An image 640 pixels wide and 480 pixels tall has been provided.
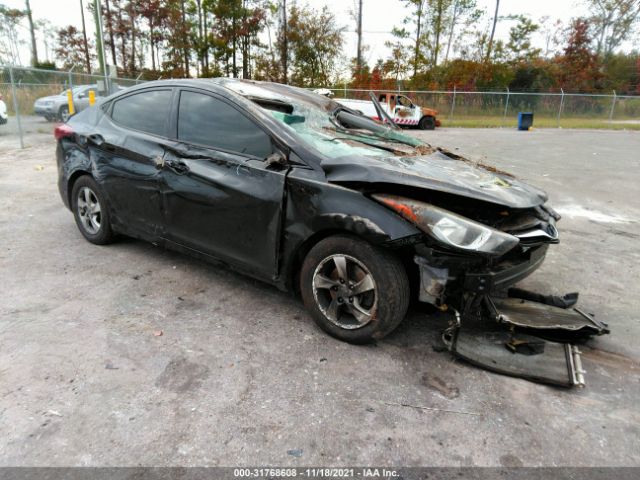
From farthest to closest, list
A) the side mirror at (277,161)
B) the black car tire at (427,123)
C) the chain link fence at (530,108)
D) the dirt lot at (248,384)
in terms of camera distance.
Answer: the chain link fence at (530,108), the black car tire at (427,123), the side mirror at (277,161), the dirt lot at (248,384)

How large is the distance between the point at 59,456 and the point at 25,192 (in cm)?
606

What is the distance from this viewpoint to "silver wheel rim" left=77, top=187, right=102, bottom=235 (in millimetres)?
4414

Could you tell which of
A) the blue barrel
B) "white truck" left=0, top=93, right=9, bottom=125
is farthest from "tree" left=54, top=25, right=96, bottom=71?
the blue barrel

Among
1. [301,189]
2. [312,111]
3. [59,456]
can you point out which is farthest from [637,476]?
[312,111]

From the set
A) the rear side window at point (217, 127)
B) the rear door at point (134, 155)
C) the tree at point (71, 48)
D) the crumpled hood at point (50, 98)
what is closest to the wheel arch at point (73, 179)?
the rear door at point (134, 155)

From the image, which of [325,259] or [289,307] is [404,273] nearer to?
[325,259]

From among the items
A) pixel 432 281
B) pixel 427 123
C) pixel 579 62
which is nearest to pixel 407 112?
pixel 427 123

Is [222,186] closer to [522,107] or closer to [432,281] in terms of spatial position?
[432,281]

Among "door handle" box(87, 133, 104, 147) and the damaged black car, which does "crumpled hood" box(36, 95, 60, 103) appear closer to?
"door handle" box(87, 133, 104, 147)

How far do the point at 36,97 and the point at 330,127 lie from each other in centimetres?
1352

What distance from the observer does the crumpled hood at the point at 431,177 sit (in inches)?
107

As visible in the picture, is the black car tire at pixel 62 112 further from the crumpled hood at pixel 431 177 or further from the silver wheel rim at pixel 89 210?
the crumpled hood at pixel 431 177

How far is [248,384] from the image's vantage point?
8.36 ft

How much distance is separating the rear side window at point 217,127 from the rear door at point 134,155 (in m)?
0.23
